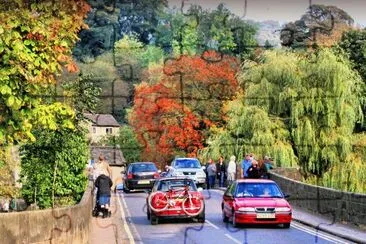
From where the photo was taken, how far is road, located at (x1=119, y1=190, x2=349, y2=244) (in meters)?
22.2

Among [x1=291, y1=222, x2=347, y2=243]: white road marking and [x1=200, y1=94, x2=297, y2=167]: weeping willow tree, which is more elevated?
[x1=200, y1=94, x2=297, y2=167]: weeping willow tree

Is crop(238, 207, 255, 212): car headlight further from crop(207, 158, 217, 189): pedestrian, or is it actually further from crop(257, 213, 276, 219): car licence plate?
crop(207, 158, 217, 189): pedestrian

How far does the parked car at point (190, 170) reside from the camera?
46.1 metres

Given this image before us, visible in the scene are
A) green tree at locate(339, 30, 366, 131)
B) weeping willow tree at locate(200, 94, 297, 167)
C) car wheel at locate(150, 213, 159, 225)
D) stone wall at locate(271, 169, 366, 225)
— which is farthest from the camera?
green tree at locate(339, 30, 366, 131)

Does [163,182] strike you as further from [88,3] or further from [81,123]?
[88,3]

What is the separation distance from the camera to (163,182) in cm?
2792

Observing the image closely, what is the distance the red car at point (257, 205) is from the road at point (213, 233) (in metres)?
0.30

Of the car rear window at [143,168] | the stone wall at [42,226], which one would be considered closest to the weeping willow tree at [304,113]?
the car rear window at [143,168]

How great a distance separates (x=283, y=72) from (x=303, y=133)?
3.59 metres

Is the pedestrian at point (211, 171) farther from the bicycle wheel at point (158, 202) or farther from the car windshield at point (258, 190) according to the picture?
the car windshield at point (258, 190)

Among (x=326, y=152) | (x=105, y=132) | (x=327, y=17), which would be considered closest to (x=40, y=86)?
(x=327, y=17)

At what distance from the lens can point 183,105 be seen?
189 feet

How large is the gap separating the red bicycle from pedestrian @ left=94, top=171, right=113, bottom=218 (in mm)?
1523

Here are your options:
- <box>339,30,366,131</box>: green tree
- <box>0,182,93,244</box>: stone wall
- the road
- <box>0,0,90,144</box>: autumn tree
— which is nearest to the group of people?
the road
